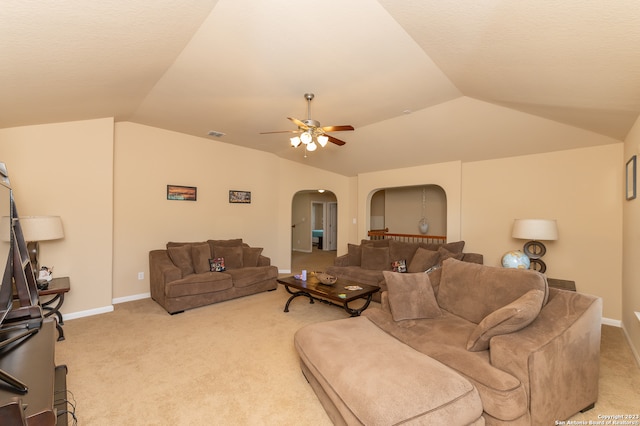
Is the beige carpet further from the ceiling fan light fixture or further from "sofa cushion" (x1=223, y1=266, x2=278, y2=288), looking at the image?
the ceiling fan light fixture

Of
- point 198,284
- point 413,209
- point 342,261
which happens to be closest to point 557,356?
point 342,261

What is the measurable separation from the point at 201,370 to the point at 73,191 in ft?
9.86

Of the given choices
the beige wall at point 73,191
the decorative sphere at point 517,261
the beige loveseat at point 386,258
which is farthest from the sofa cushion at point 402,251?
the beige wall at point 73,191

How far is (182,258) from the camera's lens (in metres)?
4.50

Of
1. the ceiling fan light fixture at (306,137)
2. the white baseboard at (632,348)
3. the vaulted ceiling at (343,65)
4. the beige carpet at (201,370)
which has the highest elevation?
the vaulted ceiling at (343,65)

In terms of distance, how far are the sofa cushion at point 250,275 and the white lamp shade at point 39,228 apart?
2.16 meters

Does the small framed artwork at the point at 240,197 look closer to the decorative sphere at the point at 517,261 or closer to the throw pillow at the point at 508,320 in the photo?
the decorative sphere at the point at 517,261

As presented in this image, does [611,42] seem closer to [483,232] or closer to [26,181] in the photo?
[483,232]

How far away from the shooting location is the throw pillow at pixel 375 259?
5051 mm

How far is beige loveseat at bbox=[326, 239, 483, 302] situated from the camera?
4508 mm

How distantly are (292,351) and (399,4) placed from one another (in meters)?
3.02

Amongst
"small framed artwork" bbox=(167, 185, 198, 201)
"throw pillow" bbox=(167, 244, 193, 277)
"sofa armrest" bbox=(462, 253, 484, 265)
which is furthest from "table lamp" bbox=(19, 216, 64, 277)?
"sofa armrest" bbox=(462, 253, 484, 265)

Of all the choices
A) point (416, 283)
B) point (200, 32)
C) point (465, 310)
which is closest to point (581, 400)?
point (465, 310)

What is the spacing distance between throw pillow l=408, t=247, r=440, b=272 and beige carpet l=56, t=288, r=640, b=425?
148 cm
